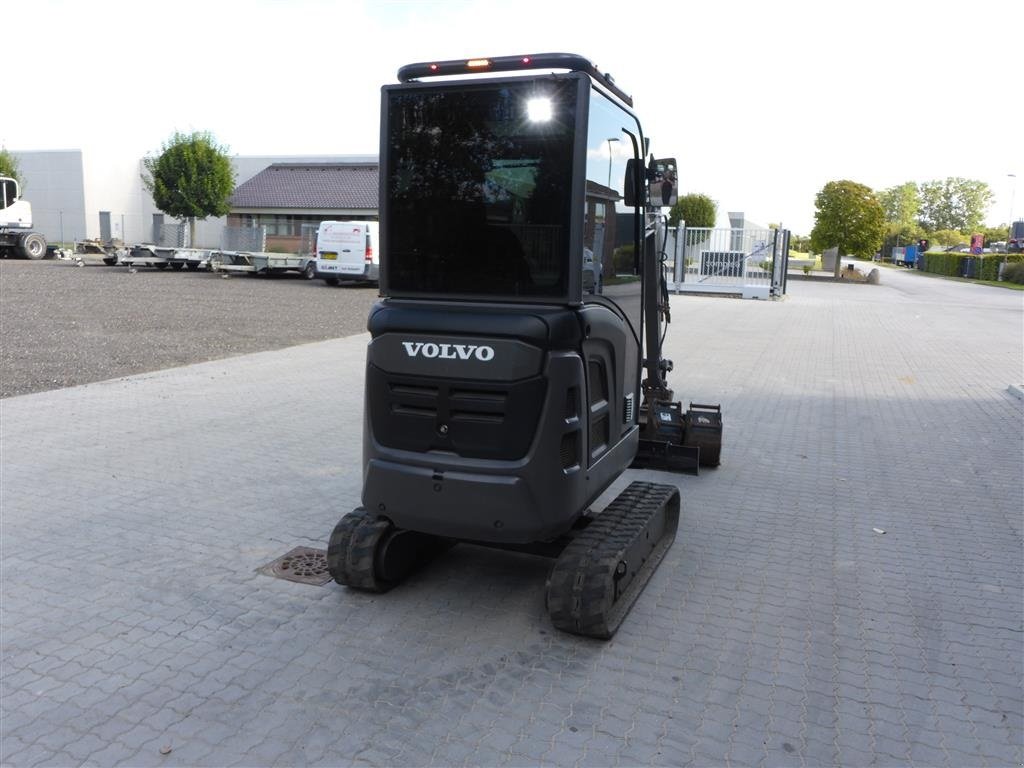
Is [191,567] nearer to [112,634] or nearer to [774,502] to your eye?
[112,634]

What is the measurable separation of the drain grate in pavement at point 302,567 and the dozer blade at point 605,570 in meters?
1.46

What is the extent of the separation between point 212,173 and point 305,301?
25.8 m

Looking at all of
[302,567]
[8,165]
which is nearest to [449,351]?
[302,567]

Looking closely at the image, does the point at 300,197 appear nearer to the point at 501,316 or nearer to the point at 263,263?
the point at 263,263

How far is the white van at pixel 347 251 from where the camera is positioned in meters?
26.4

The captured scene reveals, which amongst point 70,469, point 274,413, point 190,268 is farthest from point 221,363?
point 190,268

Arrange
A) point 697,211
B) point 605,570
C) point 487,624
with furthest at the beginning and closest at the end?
point 697,211, point 487,624, point 605,570

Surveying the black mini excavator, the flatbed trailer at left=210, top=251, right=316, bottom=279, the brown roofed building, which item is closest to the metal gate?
the flatbed trailer at left=210, top=251, right=316, bottom=279

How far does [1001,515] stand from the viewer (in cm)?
600

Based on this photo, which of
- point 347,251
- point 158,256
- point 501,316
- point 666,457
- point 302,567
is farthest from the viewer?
point 158,256

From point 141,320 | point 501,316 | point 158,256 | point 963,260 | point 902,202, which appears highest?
point 902,202

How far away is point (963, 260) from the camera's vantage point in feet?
170

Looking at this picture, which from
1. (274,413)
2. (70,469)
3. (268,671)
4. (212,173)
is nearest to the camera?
(268,671)

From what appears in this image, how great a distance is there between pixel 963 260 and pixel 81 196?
183 ft
